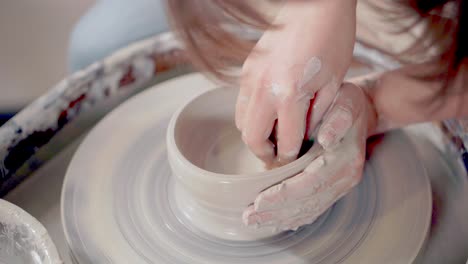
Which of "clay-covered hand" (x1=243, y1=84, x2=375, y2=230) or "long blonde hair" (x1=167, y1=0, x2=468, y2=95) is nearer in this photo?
"clay-covered hand" (x1=243, y1=84, x2=375, y2=230)

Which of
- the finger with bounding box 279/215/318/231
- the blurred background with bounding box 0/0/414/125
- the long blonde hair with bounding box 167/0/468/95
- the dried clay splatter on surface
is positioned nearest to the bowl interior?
the long blonde hair with bounding box 167/0/468/95

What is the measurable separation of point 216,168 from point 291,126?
316 millimetres

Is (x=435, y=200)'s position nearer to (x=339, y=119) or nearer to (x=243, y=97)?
(x=339, y=119)

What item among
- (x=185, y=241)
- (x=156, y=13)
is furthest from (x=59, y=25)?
(x=185, y=241)

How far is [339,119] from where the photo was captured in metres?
0.95

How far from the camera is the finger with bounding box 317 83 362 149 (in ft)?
3.04

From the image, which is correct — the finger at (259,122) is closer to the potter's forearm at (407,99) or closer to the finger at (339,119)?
the finger at (339,119)

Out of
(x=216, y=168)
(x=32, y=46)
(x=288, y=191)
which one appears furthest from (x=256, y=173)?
(x=32, y=46)

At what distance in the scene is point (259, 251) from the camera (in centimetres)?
97

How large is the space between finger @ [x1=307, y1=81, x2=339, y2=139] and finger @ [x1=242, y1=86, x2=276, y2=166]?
78 millimetres

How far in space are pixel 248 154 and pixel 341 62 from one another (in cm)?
35

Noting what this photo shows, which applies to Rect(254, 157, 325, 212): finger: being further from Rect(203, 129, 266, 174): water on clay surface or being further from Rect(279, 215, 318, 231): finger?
Rect(203, 129, 266, 174): water on clay surface

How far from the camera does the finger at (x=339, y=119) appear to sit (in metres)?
0.93

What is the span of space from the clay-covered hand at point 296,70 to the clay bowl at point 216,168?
78 mm
